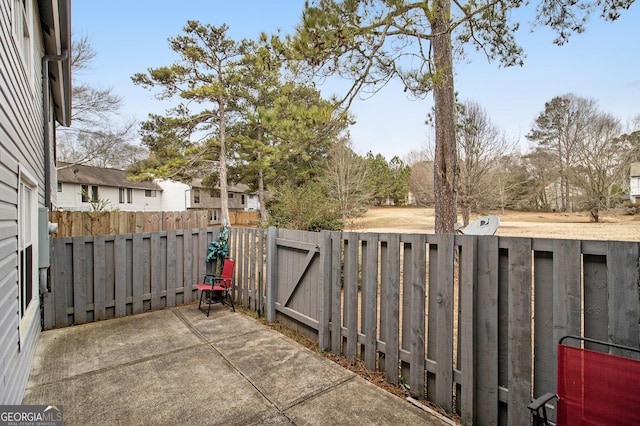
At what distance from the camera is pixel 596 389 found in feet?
5.32

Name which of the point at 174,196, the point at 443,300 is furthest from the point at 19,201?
the point at 174,196

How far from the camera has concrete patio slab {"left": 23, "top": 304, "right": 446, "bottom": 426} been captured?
2.48 m

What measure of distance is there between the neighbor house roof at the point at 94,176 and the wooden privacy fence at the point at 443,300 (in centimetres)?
2179

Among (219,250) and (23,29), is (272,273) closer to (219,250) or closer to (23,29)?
(219,250)

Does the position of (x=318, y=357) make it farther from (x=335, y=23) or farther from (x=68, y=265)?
(x=335, y=23)

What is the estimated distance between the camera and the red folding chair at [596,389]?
1540 millimetres

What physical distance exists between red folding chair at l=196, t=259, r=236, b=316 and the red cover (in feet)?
14.4

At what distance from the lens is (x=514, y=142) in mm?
15695

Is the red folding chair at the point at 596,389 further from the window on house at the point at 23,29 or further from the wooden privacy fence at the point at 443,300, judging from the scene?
the window on house at the point at 23,29

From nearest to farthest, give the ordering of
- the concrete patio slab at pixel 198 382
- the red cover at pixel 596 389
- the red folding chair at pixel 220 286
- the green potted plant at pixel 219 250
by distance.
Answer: the red cover at pixel 596 389 < the concrete patio slab at pixel 198 382 < the red folding chair at pixel 220 286 < the green potted plant at pixel 219 250

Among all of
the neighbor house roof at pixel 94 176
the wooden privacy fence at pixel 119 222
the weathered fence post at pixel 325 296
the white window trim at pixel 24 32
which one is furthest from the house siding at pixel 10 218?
the neighbor house roof at pixel 94 176

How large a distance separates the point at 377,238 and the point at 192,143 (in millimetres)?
18147

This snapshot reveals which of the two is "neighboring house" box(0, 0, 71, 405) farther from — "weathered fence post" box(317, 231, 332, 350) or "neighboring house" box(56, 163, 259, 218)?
"neighboring house" box(56, 163, 259, 218)

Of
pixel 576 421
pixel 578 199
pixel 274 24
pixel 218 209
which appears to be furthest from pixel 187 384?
pixel 218 209
